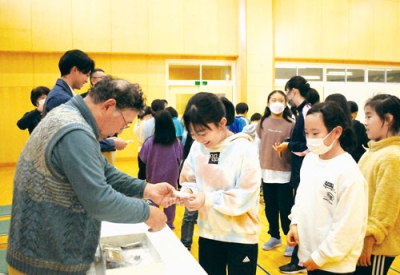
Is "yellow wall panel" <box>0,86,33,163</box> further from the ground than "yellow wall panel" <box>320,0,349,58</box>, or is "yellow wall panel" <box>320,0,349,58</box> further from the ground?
"yellow wall panel" <box>320,0,349,58</box>

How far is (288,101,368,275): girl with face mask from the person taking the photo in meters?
1.62

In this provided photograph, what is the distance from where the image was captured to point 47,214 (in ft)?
3.94

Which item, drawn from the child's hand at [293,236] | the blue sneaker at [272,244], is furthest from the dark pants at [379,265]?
the blue sneaker at [272,244]

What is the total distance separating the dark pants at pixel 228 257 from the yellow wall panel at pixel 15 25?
922cm

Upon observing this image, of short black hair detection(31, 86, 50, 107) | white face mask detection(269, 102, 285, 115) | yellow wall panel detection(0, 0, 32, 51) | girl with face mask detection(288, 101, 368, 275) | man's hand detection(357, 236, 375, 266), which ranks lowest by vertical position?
man's hand detection(357, 236, 375, 266)

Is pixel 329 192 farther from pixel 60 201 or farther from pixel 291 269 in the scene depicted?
pixel 291 269

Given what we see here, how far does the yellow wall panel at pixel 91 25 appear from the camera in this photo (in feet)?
31.7

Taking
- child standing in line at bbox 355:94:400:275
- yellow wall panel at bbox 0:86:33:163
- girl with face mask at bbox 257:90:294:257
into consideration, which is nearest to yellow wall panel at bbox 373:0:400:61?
girl with face mask at bbox 257:90:294:257

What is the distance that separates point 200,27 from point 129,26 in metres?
2.04

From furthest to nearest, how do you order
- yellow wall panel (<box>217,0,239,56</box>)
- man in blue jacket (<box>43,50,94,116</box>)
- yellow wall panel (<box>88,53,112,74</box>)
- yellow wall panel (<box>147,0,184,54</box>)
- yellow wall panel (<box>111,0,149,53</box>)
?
1. yellow wall panel (<box>217,0,239,56</box>)
2. yellow wall panel (<box>147,0,184,54</box>)
3. yellow wall panel (<box>88,53,112,74</box>)
4. yellow wall panel (<box>111,0,149,53</box>)
5. man in blue jacket (<box>43,50,94,116</box>)

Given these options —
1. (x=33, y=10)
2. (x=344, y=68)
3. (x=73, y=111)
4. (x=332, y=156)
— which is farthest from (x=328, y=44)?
(x=73, y=111)

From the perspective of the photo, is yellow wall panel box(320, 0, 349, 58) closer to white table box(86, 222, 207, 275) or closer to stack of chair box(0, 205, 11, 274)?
stack of chair box(0, 205, 11, 274)

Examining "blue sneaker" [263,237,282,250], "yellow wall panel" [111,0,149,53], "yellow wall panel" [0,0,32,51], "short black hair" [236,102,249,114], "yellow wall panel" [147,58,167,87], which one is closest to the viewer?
"blue sneaker" [263,237,282,250]

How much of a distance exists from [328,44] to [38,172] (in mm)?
11560
